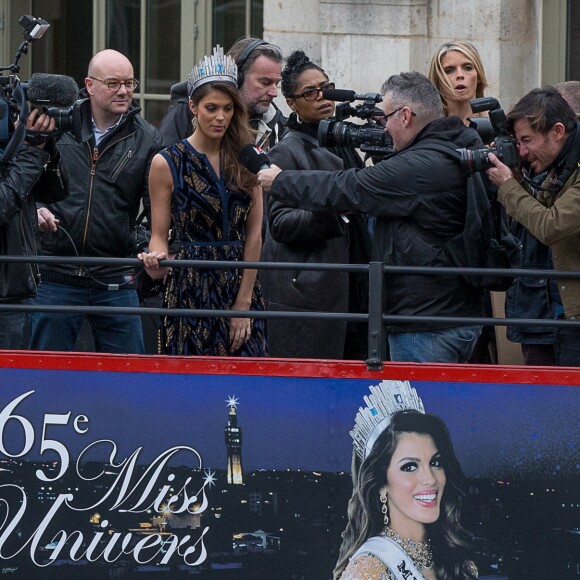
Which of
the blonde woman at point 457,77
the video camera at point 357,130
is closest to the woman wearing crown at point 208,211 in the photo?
the video camera at point 357,130

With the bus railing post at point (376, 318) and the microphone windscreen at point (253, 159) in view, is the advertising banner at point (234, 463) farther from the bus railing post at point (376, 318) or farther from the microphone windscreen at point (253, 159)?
the microphone windscreen at point (253, 159)

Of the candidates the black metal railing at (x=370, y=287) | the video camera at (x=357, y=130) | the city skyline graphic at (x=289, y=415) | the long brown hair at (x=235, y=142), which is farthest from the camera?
the long brown hair at (x=235, y=142)

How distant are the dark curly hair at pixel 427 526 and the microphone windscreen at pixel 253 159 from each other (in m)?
1.23

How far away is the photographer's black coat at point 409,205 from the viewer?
18.2 feet

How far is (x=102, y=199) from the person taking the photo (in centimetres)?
648

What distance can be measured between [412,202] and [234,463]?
1.31 meters

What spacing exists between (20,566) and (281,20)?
5179 millimetres

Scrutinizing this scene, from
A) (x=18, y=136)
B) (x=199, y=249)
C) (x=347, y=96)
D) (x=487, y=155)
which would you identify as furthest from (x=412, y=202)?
(x=18, y=136)

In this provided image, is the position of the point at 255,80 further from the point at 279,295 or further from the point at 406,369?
the point at 406,369

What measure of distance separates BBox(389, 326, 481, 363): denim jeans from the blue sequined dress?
0.69 metres

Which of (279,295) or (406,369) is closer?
(406,369)

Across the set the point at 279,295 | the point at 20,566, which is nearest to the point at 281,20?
the point at 279,295

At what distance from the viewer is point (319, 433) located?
5.39 metres

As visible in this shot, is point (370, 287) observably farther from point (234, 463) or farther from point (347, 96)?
point (347, 96)
